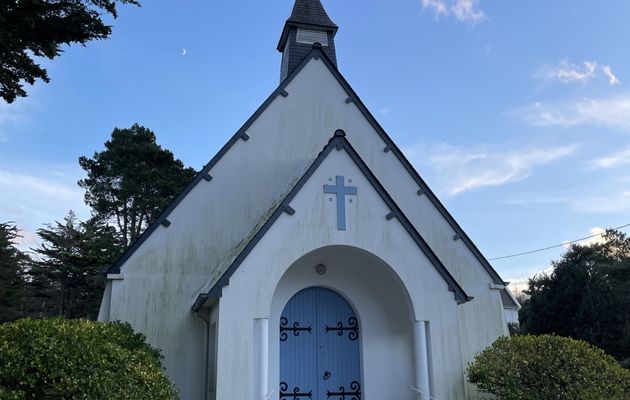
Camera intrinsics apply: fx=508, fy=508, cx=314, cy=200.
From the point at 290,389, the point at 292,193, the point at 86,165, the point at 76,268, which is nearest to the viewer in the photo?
the point at 292,193

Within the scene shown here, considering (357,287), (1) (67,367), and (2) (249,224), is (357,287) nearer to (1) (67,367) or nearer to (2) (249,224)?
(2) (249,224)

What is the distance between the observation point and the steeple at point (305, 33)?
1580cm

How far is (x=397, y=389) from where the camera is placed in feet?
34.5

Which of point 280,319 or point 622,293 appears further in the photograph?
point 622,293

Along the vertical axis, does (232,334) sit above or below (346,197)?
below

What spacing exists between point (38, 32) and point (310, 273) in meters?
6.72

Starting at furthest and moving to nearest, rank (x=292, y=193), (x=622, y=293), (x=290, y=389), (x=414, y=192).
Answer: (x=622, y=293), (x=414, y=192), (x=290, y=389), (x=292, y=193)

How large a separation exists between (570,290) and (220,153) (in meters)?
25.9

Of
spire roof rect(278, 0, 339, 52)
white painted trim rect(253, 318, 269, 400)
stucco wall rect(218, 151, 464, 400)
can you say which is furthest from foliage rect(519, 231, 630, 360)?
white painted trim rect(253, 318, 269, 400)

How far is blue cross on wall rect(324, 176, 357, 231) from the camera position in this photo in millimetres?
9617

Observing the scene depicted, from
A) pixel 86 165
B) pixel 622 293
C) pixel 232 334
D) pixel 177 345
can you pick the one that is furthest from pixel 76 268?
pixel 622 293

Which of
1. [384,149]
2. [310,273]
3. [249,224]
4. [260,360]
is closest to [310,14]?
[384,149]

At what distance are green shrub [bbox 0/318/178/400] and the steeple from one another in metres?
10.3

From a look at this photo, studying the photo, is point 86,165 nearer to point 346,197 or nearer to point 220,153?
point 220,153
